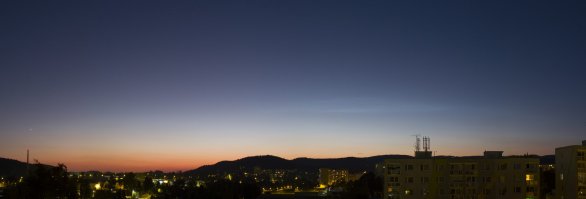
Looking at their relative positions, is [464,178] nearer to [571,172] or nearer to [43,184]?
[571,172]

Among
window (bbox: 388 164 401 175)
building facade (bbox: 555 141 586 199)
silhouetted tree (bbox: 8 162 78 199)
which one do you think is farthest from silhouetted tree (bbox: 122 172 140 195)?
building facade (bbox: 555 141 586 199)

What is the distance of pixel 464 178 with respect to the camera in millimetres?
55594

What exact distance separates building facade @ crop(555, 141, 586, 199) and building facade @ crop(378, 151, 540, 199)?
2.36 m

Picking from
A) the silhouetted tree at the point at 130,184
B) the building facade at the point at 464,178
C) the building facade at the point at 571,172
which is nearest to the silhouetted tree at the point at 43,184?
the building facade at the point at 464,178

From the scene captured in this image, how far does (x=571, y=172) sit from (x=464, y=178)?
9152 mm

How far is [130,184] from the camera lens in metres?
102

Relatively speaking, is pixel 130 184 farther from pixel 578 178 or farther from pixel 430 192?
pixel 578 178

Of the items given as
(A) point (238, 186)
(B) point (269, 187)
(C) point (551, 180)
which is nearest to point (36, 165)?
(C) point (551, 180)

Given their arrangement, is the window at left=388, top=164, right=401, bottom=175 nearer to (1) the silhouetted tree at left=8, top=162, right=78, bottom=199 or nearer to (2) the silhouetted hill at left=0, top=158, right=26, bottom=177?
(1) the silhouetted tree at left=8, top=162, right=78, bottom=199

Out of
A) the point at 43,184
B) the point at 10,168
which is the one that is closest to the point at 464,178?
the point at 43,184

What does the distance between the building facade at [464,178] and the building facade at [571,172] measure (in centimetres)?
236

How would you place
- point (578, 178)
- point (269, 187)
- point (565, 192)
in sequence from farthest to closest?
point (269, 187) < point (565, 192) < point (578, 178)

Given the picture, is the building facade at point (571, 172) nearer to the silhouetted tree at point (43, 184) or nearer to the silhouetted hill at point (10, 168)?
the silhouetted tree at point (43, 184)

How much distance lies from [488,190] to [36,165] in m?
39.0
